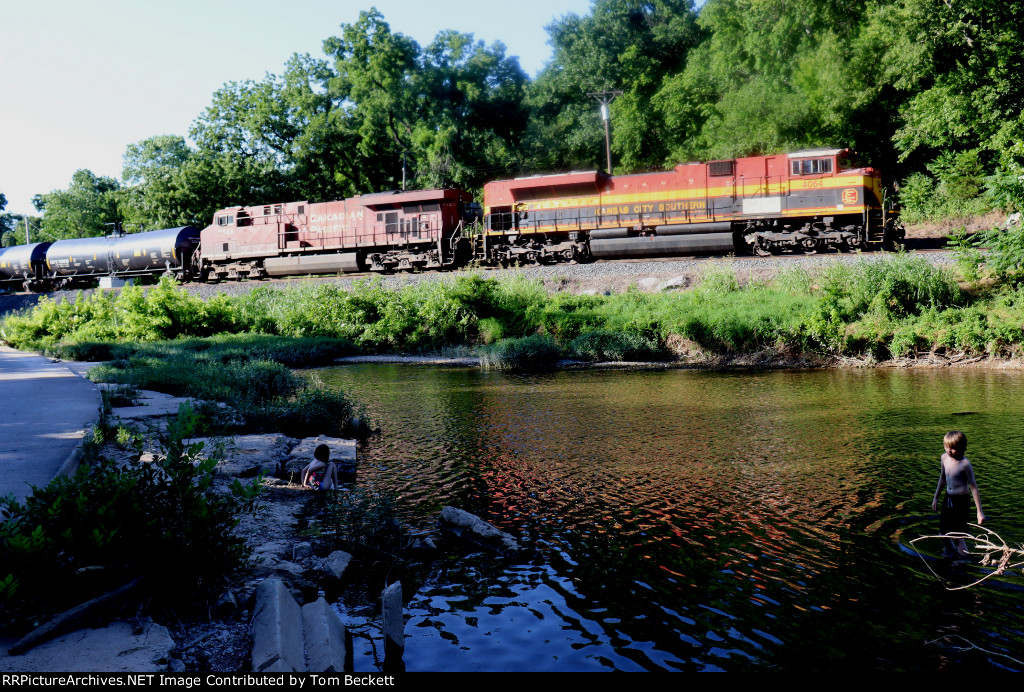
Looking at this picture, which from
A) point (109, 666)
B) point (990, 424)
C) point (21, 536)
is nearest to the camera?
point (109, 666)

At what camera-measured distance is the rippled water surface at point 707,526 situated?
5.06 meters

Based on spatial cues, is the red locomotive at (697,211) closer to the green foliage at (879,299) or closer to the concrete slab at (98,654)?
the green foliage at (879,299)

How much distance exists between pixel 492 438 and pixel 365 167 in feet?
141

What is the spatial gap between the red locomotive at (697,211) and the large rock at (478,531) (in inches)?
796

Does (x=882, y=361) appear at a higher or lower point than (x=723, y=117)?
lower

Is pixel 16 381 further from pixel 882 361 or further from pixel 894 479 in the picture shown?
pixel 882 361

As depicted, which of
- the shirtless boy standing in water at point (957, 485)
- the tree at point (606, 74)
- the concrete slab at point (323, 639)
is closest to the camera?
the concrete slab at point (323, 639)

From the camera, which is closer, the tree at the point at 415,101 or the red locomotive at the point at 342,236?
the red locomotive at the point at 342,236

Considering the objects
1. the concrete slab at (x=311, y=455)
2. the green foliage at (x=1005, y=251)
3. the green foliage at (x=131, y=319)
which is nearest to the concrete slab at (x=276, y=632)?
the concrete slab at (x=311, y=455)

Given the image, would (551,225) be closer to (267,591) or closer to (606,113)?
(606,113)

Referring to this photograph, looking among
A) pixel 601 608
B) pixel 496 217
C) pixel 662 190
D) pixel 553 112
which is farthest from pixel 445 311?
pixel 553 112

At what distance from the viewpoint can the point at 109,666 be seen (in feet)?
13.0

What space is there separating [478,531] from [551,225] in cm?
2184

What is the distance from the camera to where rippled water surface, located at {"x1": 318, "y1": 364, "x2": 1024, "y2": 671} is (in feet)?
16.6
